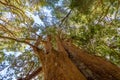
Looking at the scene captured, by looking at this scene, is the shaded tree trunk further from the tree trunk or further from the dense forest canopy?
the dense forest canopy

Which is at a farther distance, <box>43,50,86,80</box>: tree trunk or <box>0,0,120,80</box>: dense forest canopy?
<box>0,0,120,80</box>: dense forest canopy

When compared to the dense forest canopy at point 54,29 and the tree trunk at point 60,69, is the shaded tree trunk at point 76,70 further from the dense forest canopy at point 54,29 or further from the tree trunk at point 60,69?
the dense forest canopy at point 54,29

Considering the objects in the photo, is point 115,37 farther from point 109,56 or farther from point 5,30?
point 5,30

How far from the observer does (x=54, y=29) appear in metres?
5.57

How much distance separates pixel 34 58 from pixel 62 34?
1.21 meters

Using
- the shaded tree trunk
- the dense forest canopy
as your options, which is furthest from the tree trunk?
the dense forest canopy

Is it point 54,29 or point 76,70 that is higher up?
point 54,29

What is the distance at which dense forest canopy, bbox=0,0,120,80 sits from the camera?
18.1ft

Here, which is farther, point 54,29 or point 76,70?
point 54,29

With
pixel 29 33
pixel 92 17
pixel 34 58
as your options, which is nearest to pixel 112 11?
pixel 92 17

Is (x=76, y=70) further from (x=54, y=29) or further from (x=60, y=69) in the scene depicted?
(x=54, y=29)

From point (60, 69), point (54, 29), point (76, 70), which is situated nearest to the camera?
point (76, 70)

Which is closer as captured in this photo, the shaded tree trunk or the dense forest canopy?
the shaded tree trunk

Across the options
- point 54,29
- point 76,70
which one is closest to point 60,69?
point 76,70
